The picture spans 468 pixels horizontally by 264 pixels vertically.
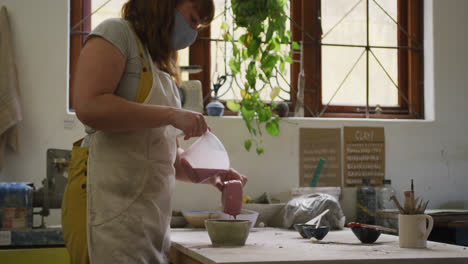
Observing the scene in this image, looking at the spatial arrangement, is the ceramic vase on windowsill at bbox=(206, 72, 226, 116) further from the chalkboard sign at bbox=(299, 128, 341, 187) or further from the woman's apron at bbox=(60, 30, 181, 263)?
the woman's apron at bbox=(60, 30, 181, 263)

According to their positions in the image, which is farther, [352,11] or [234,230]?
[352,11]

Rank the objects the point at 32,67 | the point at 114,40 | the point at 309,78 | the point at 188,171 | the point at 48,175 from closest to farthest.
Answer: the point at 114,40 < the point at 188,171 < the point at 48,175 < the point at 32,67 < the point at 309,78

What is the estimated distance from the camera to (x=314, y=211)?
258cm

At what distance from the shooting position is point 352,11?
135 inches

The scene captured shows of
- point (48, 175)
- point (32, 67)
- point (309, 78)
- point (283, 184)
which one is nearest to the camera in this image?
point (48, 175)

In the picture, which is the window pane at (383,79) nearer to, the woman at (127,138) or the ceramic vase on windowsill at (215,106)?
the ceramic vase on windowsill at (215,106)

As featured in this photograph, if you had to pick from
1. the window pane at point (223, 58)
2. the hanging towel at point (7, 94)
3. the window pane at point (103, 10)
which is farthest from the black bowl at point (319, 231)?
the window pane at point (103, 10)

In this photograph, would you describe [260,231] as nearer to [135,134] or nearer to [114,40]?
[135,134]

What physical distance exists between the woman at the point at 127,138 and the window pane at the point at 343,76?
188 cm

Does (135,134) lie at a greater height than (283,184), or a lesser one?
greater

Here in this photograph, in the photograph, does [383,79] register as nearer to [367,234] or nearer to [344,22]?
[344,22]

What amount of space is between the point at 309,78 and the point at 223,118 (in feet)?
2.09

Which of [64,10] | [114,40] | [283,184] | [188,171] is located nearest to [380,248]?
[188,171]

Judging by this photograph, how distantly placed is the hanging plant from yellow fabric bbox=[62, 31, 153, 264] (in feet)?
3.45
